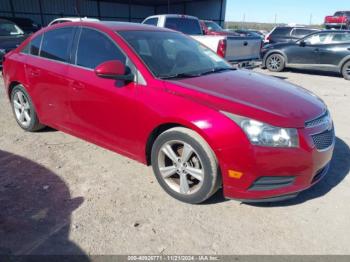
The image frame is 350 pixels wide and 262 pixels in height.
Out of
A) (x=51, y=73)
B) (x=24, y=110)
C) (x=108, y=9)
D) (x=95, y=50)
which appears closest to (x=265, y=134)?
(x=95, y=50)

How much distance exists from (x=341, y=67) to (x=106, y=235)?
10819 millimetres

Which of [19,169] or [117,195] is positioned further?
[19,169]

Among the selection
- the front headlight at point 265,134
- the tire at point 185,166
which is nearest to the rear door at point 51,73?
the tire at point 185,166

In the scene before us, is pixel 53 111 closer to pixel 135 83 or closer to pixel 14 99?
pixel 14 99

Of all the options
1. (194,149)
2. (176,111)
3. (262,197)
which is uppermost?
(176,111)

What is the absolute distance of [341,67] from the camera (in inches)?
433

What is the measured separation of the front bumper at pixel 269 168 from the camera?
8.92ft

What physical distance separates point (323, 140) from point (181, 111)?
1.38 m

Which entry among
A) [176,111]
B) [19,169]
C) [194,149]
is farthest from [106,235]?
[19,169]

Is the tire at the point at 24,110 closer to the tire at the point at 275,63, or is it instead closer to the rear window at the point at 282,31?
the tire at the point at 275,63

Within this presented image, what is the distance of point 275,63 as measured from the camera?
40.7 feet

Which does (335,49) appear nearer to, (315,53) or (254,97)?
(315,53)

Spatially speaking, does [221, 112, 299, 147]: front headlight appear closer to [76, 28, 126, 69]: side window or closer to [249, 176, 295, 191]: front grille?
[249, 176, 295, 191]: front grille

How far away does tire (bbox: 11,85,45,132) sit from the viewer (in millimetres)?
4754
